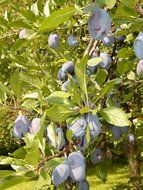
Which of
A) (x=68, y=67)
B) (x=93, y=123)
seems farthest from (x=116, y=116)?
(x=68, y=67)

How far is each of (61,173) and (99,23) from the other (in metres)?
0.38

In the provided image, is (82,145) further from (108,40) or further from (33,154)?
(108,40)

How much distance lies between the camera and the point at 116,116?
45.9 inches

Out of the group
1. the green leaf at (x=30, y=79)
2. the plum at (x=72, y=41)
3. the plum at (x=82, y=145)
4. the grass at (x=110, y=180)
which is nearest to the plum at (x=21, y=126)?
the green leaf at (x=30, y=79)

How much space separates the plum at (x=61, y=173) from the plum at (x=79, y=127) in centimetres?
8

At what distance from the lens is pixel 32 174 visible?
44.9 inches

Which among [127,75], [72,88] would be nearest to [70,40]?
[127,75]

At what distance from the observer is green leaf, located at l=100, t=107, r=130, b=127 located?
115cm

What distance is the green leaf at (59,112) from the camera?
3.76 ft

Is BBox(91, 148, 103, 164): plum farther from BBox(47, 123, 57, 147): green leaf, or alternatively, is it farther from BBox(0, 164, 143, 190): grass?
BBox(0, 164, 143, 190): grass

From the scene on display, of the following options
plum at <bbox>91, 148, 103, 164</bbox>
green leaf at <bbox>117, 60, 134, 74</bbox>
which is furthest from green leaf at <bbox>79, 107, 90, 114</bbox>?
plum at <bbox>91, 148, 103, 164</bbox>

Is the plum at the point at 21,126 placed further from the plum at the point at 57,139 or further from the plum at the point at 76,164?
the plum at the point at 76,164

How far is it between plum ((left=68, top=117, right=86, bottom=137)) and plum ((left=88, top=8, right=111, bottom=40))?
23cm

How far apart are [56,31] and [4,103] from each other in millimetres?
568
